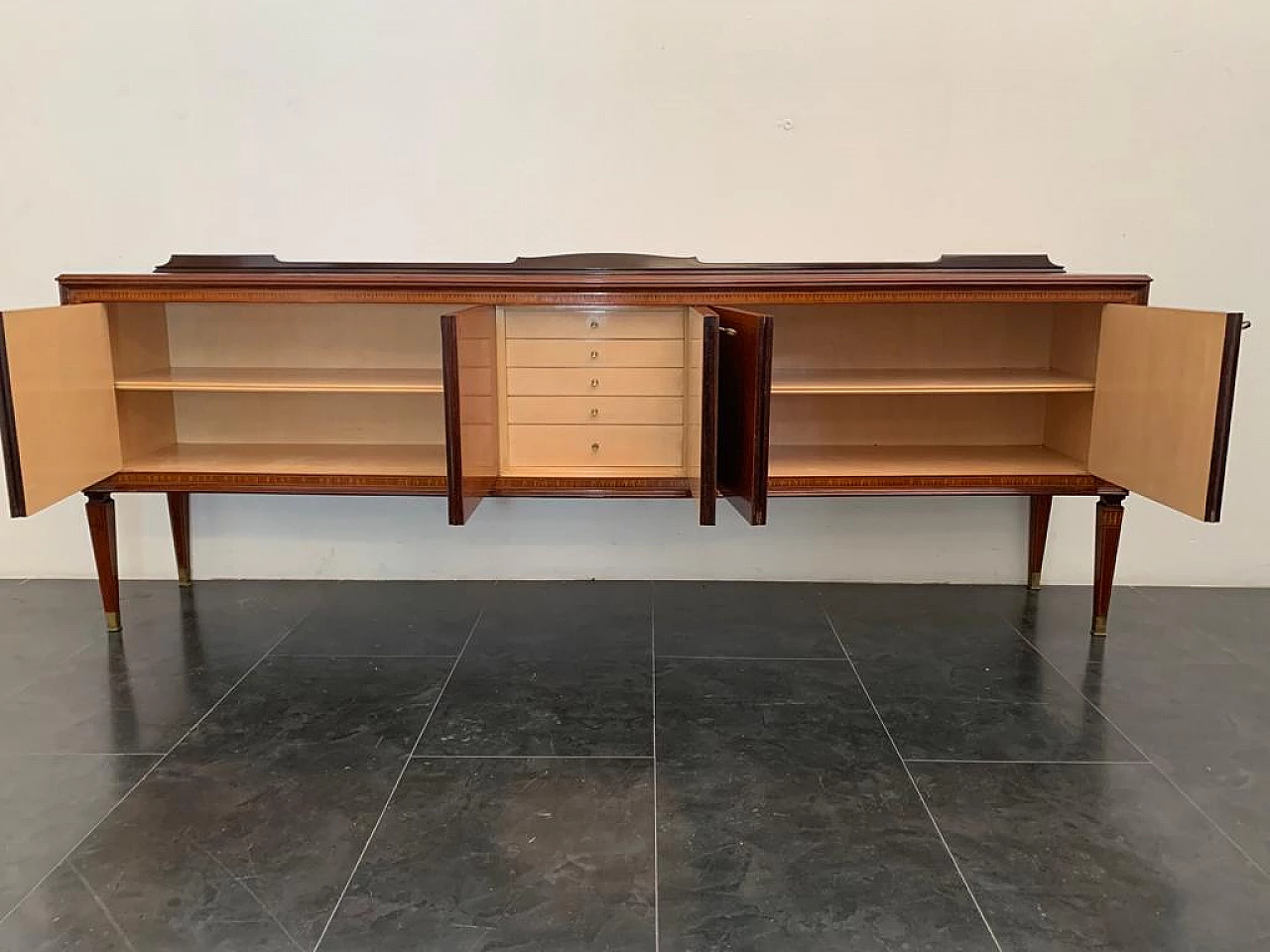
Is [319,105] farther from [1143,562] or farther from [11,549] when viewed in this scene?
[1143,562]

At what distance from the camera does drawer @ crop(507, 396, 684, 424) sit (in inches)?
91.5

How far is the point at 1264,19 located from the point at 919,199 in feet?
3.42

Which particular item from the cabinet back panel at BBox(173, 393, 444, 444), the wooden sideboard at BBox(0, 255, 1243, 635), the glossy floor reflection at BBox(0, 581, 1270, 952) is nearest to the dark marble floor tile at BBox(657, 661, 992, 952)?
the glossy floor reflection at BBox(0, 581, 1270, 952)

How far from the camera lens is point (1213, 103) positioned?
104 inches

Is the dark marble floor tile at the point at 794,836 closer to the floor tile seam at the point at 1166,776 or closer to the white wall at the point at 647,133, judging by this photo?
the floor tile seam at the point at 1166,776

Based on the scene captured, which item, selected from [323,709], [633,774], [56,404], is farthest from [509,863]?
[56,404]

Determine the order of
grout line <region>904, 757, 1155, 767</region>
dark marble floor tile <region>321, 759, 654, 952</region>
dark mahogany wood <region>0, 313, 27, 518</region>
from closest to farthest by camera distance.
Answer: dark marble floor tile <region>321, 759, 654, 952</region>
grout line <region>904, 757, 1155, 767</region>
dark mahogany wood <region>0, 313, 27, 518</region>

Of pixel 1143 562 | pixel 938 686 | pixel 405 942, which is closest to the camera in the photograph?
pixel 405 942

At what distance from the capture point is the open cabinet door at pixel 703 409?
1892 mm

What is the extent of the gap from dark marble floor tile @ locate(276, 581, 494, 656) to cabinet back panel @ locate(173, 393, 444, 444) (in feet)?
1.51

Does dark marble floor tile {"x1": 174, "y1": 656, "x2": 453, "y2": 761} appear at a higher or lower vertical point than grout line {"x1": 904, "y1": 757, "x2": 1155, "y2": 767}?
lower

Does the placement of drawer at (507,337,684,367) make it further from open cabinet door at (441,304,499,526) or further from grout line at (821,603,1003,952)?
grout line at (821,603,1003,952)

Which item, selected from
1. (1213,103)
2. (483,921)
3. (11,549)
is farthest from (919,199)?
(11,549)

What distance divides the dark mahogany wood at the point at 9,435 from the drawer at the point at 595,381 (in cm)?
106
